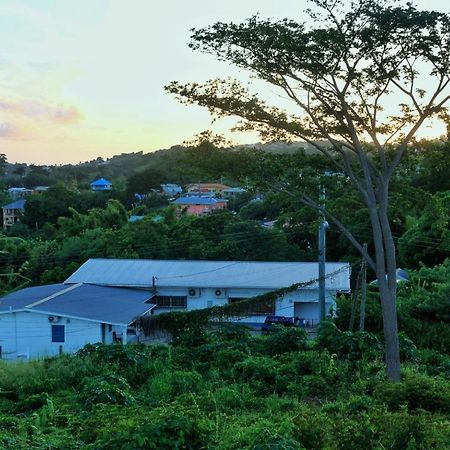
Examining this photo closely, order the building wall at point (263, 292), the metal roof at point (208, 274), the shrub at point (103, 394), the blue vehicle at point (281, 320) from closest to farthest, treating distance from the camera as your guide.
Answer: the shrub at point (103, 394) < the blue vehicle at point (281, 320) < the building wall at point (263, 292) < the metal roof at point (208, 274)

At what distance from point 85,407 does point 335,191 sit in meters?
6.48

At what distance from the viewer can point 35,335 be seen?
18.0 meters

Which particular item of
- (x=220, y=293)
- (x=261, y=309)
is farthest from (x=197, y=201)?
(x=261, y=309)

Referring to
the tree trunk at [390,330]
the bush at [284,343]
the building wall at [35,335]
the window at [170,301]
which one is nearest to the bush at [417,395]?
the tree trunk at [390,330]

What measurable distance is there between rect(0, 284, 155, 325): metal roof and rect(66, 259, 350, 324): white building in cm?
81

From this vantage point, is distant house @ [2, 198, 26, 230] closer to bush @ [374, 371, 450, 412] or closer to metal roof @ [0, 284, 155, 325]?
metal roof @ [0, 284, 155, 325]

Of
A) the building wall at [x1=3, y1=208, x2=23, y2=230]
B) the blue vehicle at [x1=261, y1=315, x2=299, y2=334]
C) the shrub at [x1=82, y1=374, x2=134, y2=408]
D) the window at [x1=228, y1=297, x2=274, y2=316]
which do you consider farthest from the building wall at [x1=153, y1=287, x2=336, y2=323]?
the building wall at [x1=3, y1=208, x2=23, y2=230]

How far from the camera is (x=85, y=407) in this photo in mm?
7816

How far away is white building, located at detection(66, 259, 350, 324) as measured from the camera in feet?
71.6

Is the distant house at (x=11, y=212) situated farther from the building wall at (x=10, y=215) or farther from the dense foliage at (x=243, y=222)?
the dense foliage at (x=243, y=222)

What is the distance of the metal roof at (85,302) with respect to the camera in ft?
58.2

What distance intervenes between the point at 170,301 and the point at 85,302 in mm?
4438

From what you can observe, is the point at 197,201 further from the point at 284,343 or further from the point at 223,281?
the point at 284,343

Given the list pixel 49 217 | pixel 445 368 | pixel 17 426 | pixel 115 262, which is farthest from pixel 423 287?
pixel 49 217
